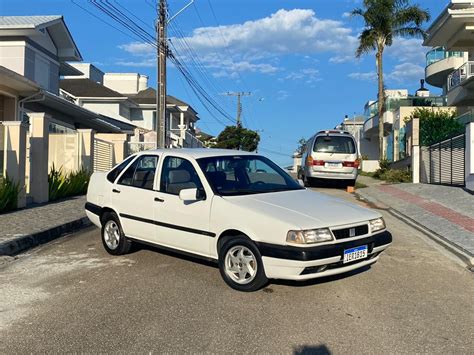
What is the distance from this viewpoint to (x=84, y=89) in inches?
1473

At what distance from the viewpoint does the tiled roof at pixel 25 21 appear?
2024 cm

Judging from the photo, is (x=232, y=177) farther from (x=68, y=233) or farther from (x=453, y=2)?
(x=453, y=2)

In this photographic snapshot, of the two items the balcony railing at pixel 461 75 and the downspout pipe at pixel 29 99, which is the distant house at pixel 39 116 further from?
the balcony railing at pixel 461 75

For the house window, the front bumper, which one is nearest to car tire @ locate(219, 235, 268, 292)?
the front bumper

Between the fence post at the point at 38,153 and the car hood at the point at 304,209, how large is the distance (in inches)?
362

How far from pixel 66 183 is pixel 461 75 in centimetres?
2044

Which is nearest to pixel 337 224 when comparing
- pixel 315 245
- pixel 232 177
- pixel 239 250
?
pixel 315 245

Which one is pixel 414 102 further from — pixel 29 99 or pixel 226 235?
pixel 226 235

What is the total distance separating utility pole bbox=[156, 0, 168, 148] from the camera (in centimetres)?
2103

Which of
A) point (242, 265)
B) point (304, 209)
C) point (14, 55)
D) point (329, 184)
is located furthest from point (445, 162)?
point (14, 55)

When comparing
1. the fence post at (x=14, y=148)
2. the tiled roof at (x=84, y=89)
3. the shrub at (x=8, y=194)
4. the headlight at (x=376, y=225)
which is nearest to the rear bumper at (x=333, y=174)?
the fence post at (x=14, y=148)

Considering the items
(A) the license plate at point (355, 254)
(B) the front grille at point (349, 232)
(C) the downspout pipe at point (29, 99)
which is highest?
(C) the downspout pipe at point (29, 99)

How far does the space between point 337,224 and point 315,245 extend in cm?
39

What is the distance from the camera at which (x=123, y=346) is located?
4.15m
